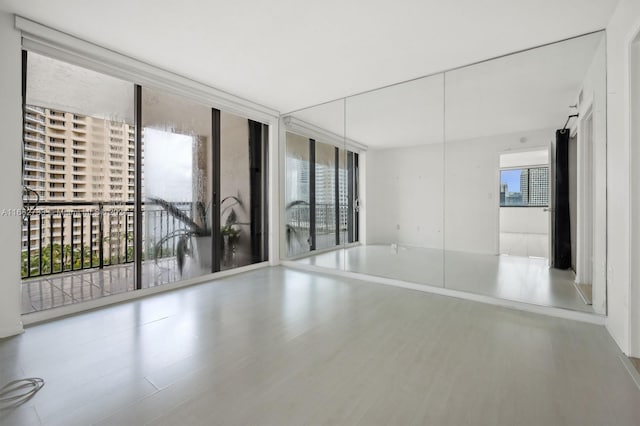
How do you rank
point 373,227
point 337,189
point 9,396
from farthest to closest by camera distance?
point 337,189 → point 373,227 → point 9,396

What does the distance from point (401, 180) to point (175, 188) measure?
3019 mm

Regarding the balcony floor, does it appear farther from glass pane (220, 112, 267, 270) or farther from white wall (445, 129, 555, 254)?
white wall (445, 129, 555, 254)

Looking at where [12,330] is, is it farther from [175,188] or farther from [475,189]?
[475,189]

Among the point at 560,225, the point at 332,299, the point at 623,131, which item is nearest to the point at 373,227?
the point at 332,299

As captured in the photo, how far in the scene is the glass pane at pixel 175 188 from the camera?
3555 millimetres

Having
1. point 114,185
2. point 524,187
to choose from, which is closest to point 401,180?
point 524,187

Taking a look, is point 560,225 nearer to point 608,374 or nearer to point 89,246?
point 608,374

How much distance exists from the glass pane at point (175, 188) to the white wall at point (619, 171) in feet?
14.3

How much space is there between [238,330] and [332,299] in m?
1.19

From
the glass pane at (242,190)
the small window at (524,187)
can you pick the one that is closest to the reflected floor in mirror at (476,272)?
the small window at (524,187)

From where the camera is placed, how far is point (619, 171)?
87.2 inches

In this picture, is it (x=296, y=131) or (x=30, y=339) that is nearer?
(x=30, y=339)

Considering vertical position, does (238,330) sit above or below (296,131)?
below

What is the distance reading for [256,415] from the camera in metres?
A: 1.47
